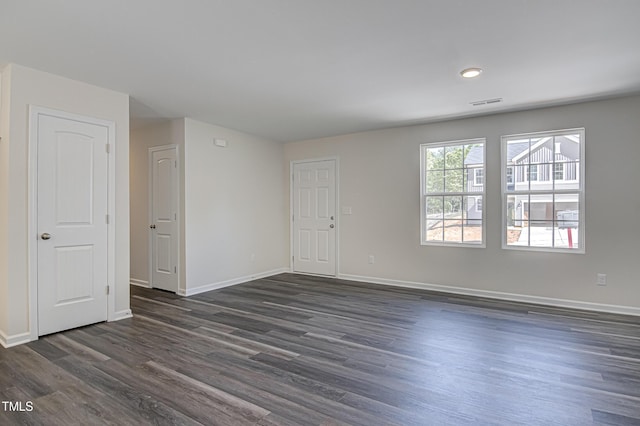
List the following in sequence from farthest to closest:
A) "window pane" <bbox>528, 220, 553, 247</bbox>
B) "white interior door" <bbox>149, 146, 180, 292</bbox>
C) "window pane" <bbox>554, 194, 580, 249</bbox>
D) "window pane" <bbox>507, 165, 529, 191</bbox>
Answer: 1. "white interior door" <bbox>149, 146, 180, 292</bbox>
2. "window pane" <bbox>507, 165, 529, 191</bbox>
3. "window pane" <bbox>528, 220, 553, 247</bbox>
4. "window pane" <bbox>554, 194, 580, 249</bbox>

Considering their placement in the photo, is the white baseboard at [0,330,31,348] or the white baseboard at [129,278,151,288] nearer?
the white baseboard at [0,330,31,348]

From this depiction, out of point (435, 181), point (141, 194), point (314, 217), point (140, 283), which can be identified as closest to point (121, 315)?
point (140, 283)

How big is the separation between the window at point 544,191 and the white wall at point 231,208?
3.80 metres

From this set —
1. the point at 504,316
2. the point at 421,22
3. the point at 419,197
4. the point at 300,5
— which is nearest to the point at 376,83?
the point at 421,22

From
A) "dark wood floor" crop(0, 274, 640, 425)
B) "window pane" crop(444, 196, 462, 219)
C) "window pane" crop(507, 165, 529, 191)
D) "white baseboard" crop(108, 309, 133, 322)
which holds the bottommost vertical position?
"dark wood floor" crop(0, 274, 640, 425)

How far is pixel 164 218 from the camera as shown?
5.11 m

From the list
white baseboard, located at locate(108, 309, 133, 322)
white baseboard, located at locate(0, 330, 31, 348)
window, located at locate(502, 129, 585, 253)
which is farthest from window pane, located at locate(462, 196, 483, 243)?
white baseboard, located at locate(0, 330, 31, 348)

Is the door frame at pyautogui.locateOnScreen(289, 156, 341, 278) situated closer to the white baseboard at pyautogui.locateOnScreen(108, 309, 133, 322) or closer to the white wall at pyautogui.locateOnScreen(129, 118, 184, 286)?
the white wall at pyautogui.locateOnScreen(129, 118, 184, 286)

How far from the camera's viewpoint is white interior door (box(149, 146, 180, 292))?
4.97m

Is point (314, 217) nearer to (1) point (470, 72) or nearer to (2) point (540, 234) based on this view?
(2) point (540, 234)

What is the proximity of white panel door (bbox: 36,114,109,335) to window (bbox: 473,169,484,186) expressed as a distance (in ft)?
15.2

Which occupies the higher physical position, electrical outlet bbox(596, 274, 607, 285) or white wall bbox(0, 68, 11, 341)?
white wall bbox(0, 68, 11, 341)

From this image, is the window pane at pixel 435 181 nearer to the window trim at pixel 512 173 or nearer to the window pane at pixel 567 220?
the window trim at pixel 512 173

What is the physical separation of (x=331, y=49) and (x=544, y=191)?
339 centimetres
